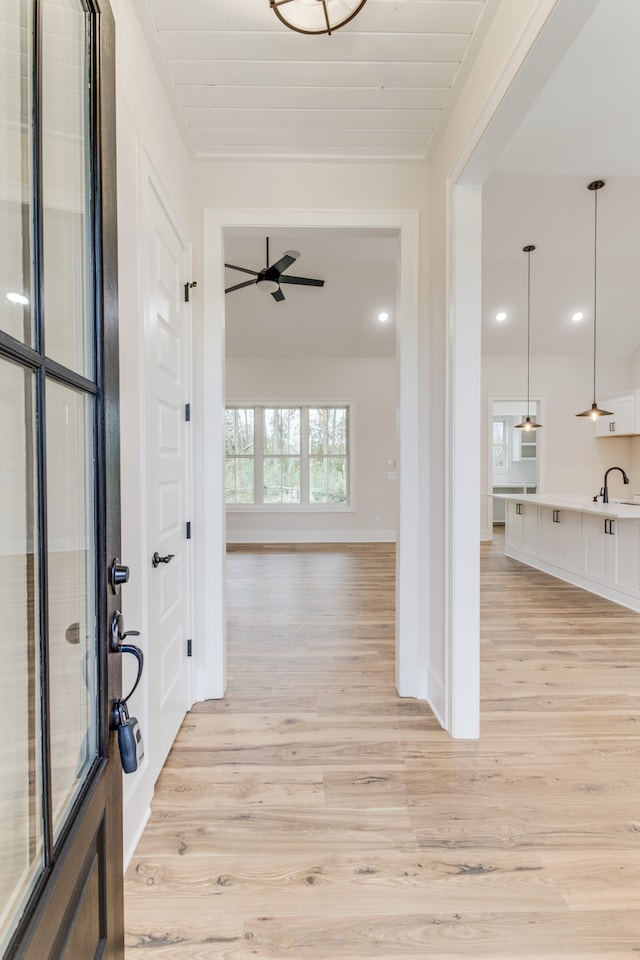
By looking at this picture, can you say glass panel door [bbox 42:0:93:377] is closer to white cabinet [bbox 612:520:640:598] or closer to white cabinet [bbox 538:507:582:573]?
white cabinet [bbox 612:520:640:598]

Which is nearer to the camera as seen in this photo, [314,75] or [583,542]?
[314,75]

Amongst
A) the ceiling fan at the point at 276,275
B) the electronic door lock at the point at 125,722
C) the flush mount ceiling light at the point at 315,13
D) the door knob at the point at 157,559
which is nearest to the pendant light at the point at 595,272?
the ceiling fan at the point at 276,275

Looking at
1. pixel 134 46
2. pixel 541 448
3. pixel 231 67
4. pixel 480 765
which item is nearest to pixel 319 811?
pixel 480 765

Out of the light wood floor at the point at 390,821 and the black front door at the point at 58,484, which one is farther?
the light wood floor at the point at 390,821

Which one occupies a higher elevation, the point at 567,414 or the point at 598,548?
the point at 567,414

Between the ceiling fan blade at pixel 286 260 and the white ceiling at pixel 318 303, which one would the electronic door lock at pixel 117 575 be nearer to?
the ceiling fan blade at pixel 286 260

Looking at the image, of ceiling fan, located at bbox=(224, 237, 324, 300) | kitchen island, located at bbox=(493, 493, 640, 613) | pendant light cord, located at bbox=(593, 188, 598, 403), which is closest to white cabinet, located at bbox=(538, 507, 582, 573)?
kitchen island, located at bbox=(493, 493, 640, 613)

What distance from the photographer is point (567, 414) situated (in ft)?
23.7

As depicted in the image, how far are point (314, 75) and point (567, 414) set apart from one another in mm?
6834

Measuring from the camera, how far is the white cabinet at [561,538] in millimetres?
4604

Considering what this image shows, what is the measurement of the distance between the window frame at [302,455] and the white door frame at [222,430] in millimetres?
4724

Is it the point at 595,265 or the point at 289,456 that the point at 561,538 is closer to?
the point at 595,265

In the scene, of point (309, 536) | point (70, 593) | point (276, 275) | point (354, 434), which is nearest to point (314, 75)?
point (70, 593)

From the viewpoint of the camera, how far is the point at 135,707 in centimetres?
150
